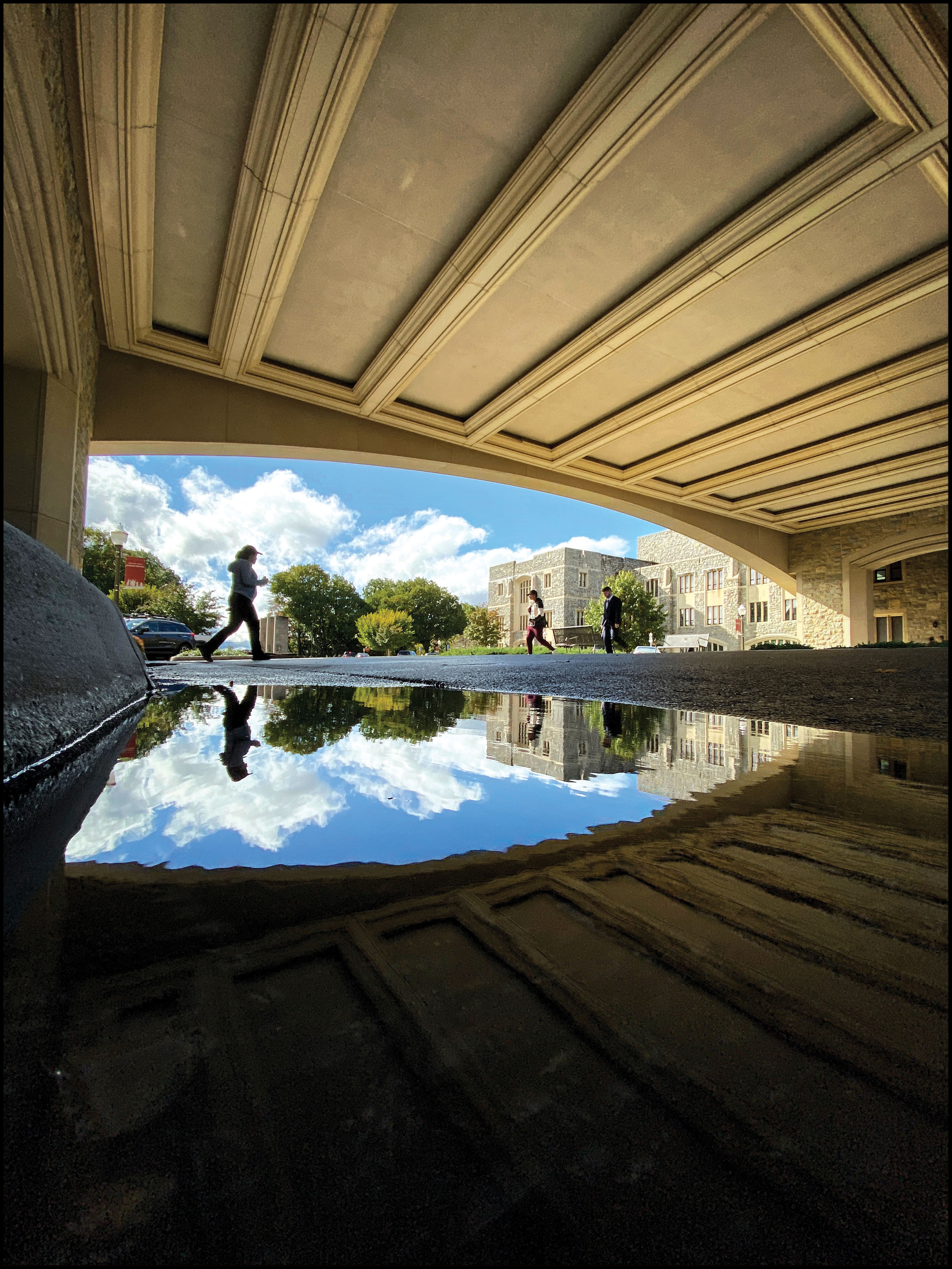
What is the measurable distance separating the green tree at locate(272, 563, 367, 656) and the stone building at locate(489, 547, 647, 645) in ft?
45.2

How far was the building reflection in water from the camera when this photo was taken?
1195 mm

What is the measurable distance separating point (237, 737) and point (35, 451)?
5569 mm

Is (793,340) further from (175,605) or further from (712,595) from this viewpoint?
(175,605)

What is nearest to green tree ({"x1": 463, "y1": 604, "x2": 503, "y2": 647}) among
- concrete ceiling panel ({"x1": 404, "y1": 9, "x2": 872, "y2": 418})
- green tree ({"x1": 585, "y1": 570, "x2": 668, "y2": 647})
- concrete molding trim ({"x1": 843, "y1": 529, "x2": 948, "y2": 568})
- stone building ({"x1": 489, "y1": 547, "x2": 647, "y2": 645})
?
stone building ({"x1": 489, "y1": 547, "x2": 647, "y2": 645})

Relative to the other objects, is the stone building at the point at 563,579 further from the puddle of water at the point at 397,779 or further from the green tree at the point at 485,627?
the puddle of water at the point at 397,779

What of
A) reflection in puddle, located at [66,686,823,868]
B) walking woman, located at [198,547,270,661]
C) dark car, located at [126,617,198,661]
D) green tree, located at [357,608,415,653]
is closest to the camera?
reflection in puddle, located at [66,686,823,868]

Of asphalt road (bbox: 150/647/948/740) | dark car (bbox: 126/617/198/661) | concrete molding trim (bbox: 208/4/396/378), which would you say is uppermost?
concrete molding trim (bbox: 208/4/396/378)

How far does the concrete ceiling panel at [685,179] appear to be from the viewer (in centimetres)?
443

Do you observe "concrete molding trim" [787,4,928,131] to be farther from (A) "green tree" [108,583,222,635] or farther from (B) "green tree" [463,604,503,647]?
(B) "green tree" [463,604,503,647]

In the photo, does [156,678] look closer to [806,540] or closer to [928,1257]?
[928,1257]

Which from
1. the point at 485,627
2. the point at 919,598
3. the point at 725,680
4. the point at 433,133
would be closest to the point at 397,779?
the point at 725,680

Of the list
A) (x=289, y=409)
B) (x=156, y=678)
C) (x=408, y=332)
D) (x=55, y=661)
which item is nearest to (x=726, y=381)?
(x=408, y=332)

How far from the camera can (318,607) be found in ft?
145

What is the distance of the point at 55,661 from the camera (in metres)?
1.44
